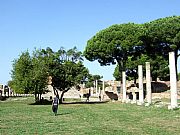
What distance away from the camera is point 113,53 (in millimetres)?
50062

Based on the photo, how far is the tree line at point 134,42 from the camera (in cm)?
4606

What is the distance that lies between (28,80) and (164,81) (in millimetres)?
27546

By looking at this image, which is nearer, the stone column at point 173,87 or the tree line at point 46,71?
the stone column at point 173,87

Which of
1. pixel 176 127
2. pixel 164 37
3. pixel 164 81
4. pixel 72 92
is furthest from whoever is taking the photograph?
pixel 72 92

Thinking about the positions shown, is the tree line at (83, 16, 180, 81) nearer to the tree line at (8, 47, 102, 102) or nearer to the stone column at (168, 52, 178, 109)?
the tree line at (8, 47, 102, 102)

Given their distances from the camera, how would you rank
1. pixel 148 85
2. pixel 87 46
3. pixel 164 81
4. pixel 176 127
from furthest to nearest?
1. pixel 164 81
2. pixel 87 46
3. pixel 148 85
4. pixel 176 127

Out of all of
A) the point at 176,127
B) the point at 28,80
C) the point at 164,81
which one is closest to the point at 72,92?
the point at 164,81

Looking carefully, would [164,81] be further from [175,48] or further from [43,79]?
[43,79]

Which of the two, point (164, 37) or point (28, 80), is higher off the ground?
point (164, 37)

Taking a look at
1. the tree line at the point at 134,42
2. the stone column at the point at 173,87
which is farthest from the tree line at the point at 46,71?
the stone column at the point at 173,87

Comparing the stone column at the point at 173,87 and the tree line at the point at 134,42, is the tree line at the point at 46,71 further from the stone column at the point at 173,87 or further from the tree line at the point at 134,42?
the stone column at the point at 173,87

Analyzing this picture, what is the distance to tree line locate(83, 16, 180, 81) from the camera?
4606 cm

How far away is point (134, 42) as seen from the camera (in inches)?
1919

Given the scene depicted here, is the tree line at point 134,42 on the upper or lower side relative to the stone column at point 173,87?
upper
